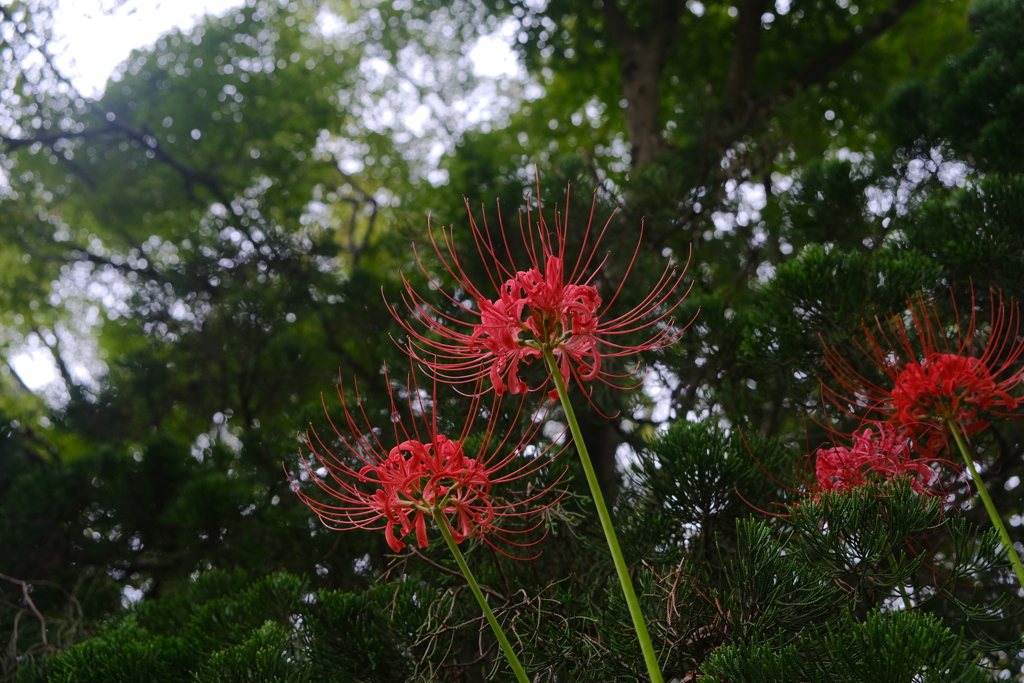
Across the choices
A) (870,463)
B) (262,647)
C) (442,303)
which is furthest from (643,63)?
(262,647)

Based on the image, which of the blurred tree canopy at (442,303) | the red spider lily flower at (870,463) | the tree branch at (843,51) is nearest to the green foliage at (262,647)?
the blurred tree canopy at (442,303)

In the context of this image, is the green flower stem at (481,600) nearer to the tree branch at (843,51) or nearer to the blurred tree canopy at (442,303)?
the blurred tree canopy at (442,303)

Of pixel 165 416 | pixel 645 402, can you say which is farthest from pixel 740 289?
pixel 165 416

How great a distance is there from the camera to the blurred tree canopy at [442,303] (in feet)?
6.71

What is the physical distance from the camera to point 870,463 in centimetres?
203

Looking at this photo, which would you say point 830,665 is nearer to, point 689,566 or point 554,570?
point 689,566

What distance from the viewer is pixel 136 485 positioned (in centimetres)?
470

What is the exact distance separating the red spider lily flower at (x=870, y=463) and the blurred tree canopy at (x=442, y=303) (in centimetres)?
16

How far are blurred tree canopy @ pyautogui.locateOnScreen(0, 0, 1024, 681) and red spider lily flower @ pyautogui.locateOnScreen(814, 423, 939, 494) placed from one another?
16 centimetres

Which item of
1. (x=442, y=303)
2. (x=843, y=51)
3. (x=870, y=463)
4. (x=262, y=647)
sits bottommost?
(x=262, y=647)

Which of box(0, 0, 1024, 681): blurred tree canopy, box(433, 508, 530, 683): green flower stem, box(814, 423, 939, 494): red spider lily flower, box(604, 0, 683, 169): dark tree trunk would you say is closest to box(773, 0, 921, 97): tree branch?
box(0, 0, 1024, 681): blurred tree canopy

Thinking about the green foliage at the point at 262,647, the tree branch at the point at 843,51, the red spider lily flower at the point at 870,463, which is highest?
the tree branch at the point at 843,51

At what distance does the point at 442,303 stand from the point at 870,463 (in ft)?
7.23

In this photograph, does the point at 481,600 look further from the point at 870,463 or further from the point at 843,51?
the point at 843,51
